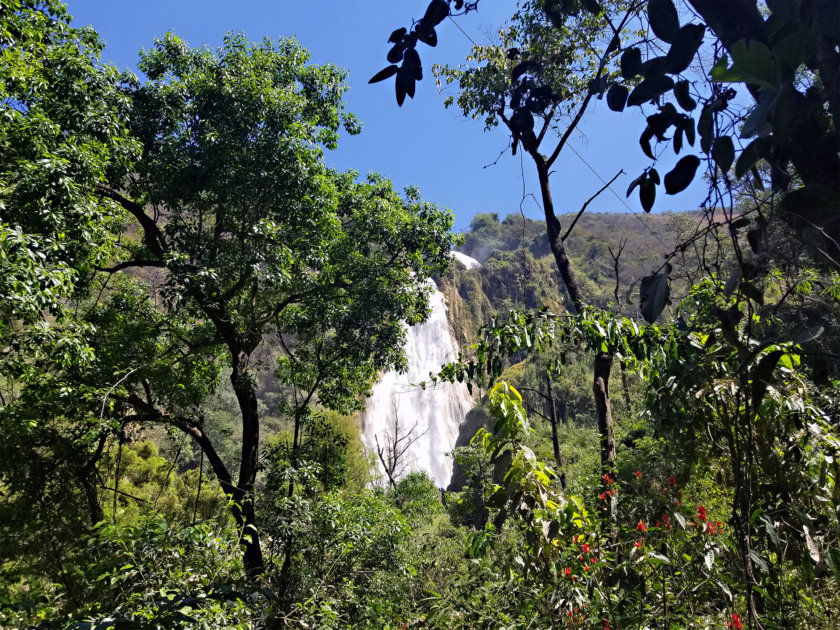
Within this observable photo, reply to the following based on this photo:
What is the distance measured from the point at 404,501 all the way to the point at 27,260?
13.8 meters

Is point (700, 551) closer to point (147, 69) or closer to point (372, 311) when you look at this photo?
point (372, 311)

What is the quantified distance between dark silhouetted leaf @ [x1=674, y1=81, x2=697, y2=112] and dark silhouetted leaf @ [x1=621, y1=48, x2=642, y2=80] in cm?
9

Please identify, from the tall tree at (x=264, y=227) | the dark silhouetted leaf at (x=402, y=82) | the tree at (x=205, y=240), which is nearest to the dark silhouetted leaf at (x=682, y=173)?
the dark silhouetted leaf at (x=402, y=82)

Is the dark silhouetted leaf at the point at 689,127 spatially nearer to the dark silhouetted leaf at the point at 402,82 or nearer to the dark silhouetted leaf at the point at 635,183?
the dark silhouetted leaf at the point at 635,183

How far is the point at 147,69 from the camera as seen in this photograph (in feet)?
23.0

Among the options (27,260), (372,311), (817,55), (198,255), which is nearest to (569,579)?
(817,55)

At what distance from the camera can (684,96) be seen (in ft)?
2.98

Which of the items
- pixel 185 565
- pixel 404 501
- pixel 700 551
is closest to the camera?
pixel 700 551

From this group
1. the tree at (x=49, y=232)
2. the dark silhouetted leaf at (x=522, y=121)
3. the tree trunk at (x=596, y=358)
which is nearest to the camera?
the dark silhouetted leaf at (x=522, y=121)

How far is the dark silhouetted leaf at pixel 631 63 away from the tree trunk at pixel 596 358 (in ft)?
10.4

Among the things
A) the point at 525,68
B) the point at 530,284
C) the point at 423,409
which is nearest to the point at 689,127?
the point at 525,68

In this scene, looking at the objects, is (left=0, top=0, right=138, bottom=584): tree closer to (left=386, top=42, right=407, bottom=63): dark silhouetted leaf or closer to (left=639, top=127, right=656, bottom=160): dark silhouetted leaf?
(left=386, top=42, right=407, bottom=63): dark silhouetted leaf

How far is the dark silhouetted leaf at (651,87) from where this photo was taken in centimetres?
78

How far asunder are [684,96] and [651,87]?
17 cm
